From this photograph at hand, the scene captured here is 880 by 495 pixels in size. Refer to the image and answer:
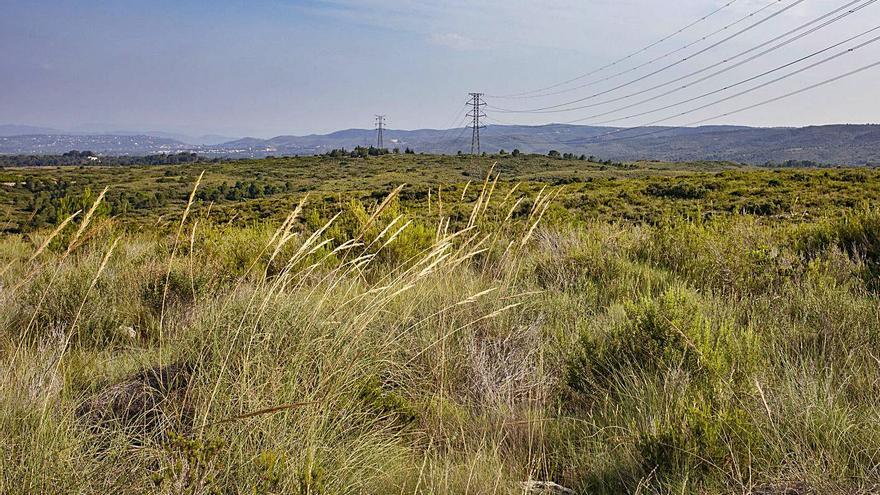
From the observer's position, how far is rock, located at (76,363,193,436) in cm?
211

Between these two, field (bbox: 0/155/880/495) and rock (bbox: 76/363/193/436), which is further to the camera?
rock (bbox: 76/363/193/436)

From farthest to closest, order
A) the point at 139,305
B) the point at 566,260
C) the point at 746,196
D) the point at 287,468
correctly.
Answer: the point at 746,196 → the point at 566,260 → the point at 139,305 → the point at 287,468

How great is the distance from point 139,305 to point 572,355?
3.09 metres

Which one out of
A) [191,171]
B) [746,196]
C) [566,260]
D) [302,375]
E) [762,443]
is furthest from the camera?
[191,171]

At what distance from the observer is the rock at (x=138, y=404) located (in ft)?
6.93

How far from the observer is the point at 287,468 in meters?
1.67

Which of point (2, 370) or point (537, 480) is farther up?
point (2, 370)

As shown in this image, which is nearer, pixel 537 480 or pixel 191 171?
pixel 537 480

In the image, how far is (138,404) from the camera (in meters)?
2.32

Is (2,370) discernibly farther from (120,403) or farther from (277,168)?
(277,168)

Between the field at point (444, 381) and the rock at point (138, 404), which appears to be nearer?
the field at point (444, 381)

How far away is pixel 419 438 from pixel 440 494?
0.54 m

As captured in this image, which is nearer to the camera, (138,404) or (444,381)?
(138,404)

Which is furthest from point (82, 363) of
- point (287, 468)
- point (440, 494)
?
point (440, 494)
